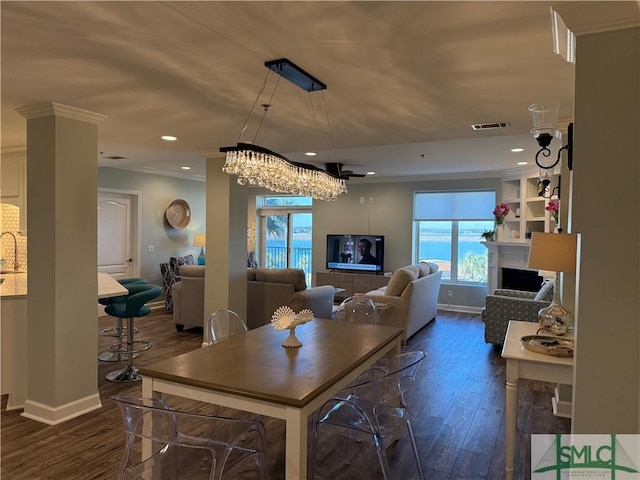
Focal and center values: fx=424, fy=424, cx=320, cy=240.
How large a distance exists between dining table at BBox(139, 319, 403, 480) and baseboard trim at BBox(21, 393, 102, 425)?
4.95 feet

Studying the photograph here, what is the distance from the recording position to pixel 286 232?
949cm

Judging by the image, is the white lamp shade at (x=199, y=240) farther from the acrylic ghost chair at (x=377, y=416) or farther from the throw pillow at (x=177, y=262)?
the acrylic ghost chair at (x=377, y=416)

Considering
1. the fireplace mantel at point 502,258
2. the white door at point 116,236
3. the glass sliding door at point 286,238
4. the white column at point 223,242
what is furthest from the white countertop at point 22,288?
the fireplace mantel at point 502,258

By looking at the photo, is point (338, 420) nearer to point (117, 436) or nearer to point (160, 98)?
point (117, 436)

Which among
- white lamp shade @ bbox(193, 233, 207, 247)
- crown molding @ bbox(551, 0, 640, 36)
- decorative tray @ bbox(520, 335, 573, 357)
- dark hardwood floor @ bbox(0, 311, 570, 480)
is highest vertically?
crown molding @ bbox(551, 0, 640, 36)

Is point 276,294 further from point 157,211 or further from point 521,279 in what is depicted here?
point 521,279

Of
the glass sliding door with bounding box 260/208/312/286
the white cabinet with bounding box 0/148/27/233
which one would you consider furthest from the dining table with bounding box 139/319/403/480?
the glass sliding door with bounding box 260/208/312/286

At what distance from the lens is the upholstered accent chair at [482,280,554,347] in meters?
4.70

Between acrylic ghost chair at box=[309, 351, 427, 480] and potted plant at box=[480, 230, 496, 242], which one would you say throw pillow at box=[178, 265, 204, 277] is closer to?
acrylic ghost chair at box=[309, 351, 427, 480]

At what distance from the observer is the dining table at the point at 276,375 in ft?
5.69

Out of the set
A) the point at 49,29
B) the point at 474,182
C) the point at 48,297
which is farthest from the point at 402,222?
the point at 49,29

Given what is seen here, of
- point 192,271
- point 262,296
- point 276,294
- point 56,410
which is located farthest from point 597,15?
point 192,271

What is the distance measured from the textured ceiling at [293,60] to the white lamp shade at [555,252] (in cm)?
92

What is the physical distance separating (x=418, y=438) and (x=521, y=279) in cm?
474
